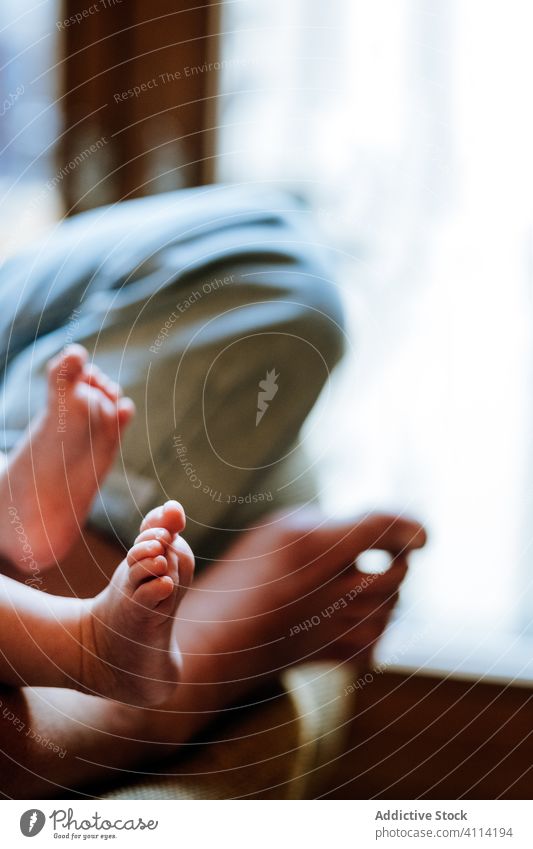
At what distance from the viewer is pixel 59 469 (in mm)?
310

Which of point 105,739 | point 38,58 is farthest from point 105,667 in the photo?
point 38,58

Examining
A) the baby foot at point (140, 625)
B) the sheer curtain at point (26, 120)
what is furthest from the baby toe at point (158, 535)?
the sheer curtain at point (26, 120)

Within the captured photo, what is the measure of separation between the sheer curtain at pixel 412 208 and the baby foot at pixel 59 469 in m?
0.09

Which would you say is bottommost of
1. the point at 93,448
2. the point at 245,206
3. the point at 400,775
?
the point at 400,775

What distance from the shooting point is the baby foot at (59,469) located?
1.02 ft

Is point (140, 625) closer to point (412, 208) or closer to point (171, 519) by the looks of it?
point (171, 519)

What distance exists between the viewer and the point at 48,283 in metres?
0.34

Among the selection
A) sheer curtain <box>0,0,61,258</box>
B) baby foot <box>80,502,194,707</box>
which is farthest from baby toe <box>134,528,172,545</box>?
sheer curtain <box>0,0,61,258</box>

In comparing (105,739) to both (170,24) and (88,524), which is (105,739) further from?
(170,24)

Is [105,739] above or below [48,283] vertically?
below

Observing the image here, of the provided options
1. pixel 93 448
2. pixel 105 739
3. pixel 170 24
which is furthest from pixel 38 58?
pixel 105 739

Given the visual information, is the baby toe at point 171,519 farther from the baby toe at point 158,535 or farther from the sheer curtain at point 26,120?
the sheer curtain at point 26,120

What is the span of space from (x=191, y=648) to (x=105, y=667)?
3 centimetres

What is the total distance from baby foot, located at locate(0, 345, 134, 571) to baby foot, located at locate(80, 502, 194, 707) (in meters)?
0.04
